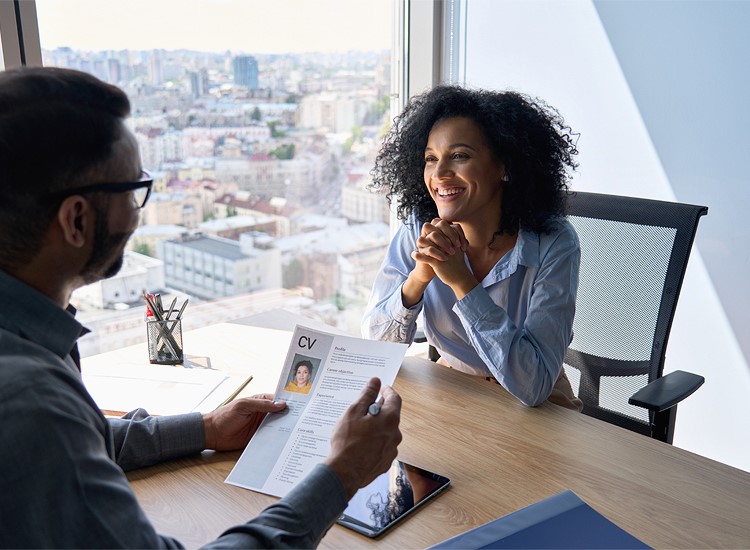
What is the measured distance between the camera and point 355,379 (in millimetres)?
1285

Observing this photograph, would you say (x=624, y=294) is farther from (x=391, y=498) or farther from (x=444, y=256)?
(x=391, y=498)

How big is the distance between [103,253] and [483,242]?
3.84 ft

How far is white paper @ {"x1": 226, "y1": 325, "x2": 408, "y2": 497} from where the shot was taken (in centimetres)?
120

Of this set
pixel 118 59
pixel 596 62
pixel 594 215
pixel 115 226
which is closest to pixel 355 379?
pixel 115 226

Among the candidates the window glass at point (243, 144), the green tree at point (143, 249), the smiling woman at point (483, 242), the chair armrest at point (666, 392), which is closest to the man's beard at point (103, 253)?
the smiling woman at point (483, 242)

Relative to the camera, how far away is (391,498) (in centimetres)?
115

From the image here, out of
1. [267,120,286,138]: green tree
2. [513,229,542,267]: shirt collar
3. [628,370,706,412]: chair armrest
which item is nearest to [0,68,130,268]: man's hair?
[513,229,542,267]: shirt collar

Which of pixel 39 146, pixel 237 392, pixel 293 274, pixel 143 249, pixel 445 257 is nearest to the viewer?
pixel 39 146

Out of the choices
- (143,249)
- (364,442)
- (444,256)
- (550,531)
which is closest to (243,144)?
(143,249)

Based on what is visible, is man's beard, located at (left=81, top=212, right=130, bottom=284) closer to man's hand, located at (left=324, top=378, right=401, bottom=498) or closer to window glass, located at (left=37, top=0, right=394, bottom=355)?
man's hand, located at (left=324, top=378, right=401, bottom=498)

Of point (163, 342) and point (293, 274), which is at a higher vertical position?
point (163, 342)

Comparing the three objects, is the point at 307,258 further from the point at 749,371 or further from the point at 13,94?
the point at 13,94

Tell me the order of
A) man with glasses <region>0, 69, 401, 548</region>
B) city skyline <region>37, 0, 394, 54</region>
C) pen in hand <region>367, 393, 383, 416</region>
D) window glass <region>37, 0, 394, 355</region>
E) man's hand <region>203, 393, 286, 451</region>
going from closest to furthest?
man with glasses <region>0, 69, 401, 548</region>
pen in hand <region>367, 393, 383, 416</region>
man's hand <region>203, 393, 286, 451</region>
city skyline <region>37, 0, 394, 54</region>
window glass <region>37, 0, 394, 355</region>

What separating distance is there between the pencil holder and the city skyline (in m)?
0.93
